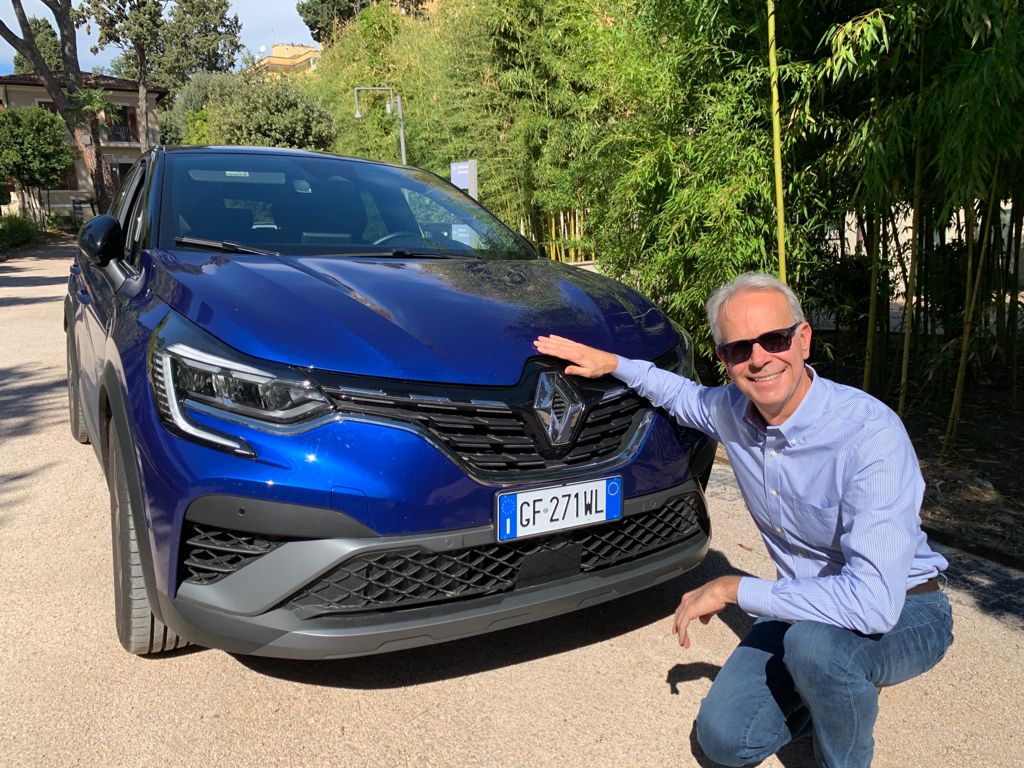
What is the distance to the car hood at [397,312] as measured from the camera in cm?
192

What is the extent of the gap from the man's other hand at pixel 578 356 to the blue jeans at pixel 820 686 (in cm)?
77

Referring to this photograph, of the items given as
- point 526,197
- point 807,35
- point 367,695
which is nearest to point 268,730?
point 367,695

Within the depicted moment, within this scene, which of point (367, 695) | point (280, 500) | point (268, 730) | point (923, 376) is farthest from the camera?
point (923, 376)

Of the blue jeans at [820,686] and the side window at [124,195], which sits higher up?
the side window at [124,195]

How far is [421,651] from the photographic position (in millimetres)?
2424

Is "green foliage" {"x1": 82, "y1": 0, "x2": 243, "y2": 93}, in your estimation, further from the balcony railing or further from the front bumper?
the front bumper

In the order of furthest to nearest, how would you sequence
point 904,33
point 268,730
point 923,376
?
point 923,376
point 904,33
point 268,730

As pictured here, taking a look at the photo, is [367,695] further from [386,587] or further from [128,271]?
[128,271]

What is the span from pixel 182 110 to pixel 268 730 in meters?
53.7

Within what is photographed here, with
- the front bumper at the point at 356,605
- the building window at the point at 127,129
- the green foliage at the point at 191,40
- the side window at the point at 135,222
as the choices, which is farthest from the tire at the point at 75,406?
the green foliage at the point at 191,40

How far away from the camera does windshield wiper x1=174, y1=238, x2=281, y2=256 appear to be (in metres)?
2.56

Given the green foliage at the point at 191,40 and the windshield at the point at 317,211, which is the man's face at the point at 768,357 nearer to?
the windshield at the point at 317,211

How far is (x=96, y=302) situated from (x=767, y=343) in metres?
2.45

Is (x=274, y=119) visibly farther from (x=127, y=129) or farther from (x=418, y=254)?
(x=418, y=254)
